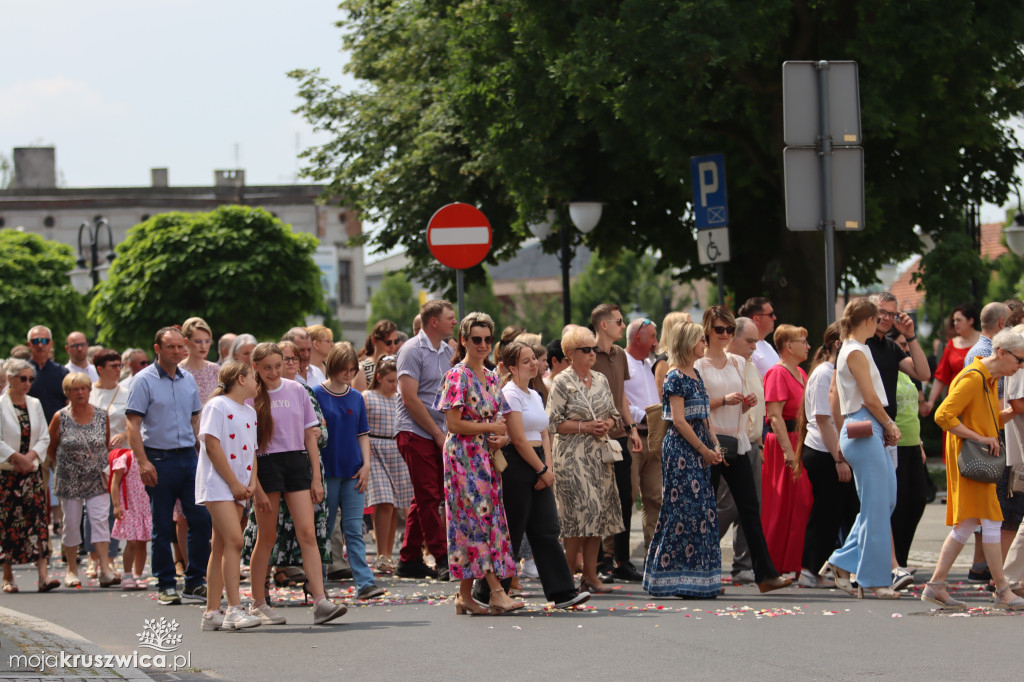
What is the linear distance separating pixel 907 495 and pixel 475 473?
136 inches

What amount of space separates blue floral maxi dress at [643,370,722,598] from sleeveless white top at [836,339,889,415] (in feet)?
3.21

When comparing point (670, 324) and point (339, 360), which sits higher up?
point (670, 324)

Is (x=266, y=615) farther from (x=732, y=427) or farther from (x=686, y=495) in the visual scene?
(x=732, y=427)

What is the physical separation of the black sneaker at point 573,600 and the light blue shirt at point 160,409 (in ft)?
10.0

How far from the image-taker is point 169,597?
35.9 feet

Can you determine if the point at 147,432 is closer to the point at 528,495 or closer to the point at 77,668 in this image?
the point at 528,495

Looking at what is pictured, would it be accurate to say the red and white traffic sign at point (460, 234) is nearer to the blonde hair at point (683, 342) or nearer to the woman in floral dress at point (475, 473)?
the blonde hair at point (683, 342)

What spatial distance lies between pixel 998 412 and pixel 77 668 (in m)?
5.92

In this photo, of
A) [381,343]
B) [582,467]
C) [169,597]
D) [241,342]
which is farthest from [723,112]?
[169,597]

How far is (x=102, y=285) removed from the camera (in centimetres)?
4462

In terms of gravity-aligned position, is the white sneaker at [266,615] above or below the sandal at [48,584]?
above

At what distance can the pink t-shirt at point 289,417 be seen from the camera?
955 cm

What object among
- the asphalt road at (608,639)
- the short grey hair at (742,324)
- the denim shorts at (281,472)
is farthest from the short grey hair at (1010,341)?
the denim shorts at (281,472)

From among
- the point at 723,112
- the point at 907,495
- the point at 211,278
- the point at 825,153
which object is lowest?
the point at 907,495
